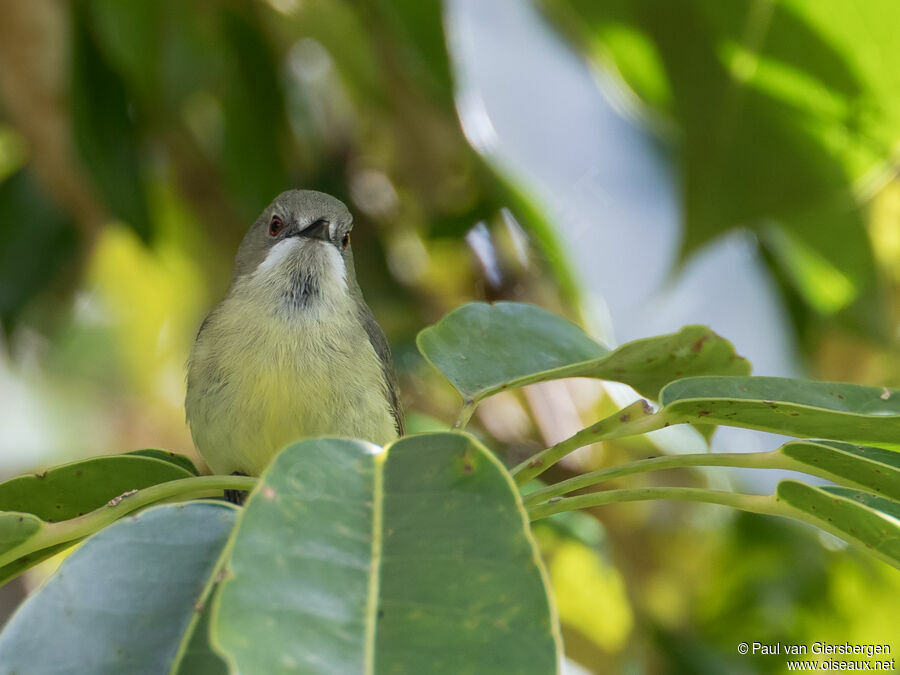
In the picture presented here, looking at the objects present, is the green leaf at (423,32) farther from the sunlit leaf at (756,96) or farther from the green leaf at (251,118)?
the green leaf at (251,118)

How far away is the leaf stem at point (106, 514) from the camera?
5.41ft

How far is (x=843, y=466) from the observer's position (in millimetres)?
1761

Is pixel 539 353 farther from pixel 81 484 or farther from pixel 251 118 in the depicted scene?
pixel 251 118

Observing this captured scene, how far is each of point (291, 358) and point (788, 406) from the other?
1.37 m

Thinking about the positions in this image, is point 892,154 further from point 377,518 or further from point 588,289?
point 377,518

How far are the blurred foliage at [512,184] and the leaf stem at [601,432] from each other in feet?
5.40

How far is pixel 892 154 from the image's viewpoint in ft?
11.0

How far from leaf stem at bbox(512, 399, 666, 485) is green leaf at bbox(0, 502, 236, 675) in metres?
0.57

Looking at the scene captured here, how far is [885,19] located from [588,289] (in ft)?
4.58

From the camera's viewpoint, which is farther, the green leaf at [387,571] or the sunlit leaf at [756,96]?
the sunlit leaf at [756,96]

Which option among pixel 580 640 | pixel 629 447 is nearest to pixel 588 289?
pixel 629 447

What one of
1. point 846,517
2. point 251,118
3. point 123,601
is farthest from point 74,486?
point 251,118

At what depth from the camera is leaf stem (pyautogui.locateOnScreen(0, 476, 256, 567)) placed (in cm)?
165
